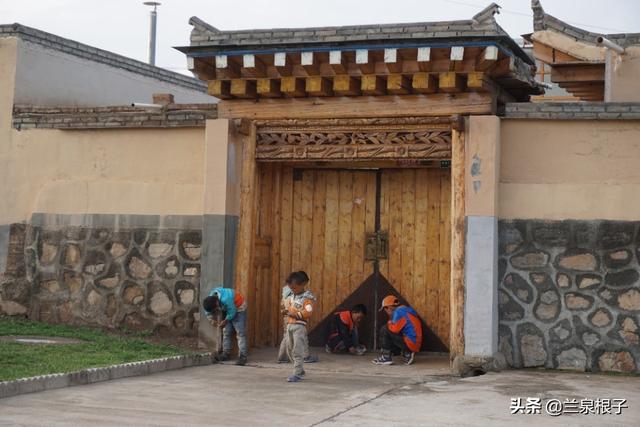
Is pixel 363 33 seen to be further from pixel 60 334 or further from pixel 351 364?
pixel 60 334

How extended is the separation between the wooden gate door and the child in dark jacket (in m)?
0.35

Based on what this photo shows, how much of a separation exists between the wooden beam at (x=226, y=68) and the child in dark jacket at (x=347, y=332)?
368 cm

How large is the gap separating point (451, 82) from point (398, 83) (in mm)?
711

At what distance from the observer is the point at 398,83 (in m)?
13.9

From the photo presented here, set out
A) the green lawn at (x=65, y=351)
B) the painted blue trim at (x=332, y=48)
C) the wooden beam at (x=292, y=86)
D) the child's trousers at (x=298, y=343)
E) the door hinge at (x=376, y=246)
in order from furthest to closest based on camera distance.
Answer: the door hinge at (x=376, y=246) < the wooden beam at (x=292, y=86) < the painted blue trim at (x=332, y=48) < the child's trousers at (x=298, y=343) < the green lawn at (x=65, y=351)

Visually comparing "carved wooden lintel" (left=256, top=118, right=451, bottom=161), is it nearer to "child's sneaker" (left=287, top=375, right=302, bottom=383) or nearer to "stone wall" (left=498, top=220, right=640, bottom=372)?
"stone wall" (left=498, top=220, right=640, bottom=372)

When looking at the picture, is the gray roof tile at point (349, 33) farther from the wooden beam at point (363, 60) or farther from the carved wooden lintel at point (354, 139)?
the carved wooden lintel at point (354, 139)

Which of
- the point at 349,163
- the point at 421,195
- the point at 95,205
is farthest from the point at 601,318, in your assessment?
the point at 95,205

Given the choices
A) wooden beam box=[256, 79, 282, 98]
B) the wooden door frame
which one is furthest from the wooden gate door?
wooden beam box=[256, 79, 282, 98]

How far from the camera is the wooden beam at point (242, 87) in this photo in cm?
1452

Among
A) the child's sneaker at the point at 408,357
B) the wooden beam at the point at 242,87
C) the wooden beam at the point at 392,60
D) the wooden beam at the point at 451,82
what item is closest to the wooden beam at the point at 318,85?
the wooden beam at the point at 242,87

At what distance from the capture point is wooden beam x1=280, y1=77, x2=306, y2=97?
14.3 m

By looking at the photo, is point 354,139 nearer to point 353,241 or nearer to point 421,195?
point 421,195

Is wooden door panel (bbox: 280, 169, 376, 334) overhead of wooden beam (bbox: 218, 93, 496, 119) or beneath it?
beneath
